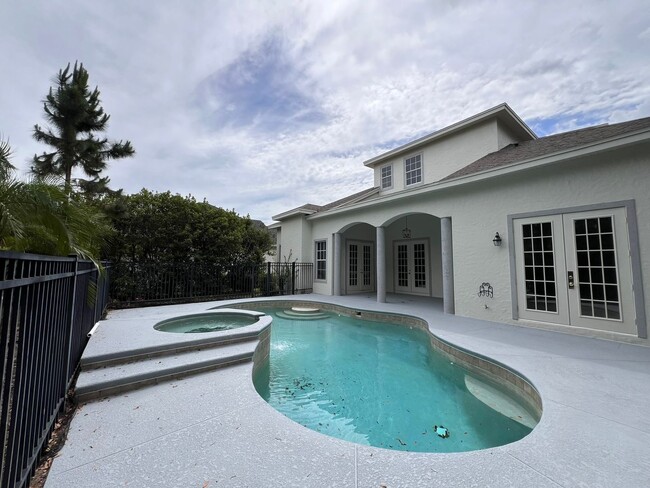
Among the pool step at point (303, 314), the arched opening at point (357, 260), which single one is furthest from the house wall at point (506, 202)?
the pool step at point (303, 314)

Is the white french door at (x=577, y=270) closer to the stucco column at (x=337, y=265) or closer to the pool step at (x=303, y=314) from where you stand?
the pool step at (x=303, y=314)

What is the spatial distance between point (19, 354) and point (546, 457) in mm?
3585

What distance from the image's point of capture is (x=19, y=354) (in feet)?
5.23

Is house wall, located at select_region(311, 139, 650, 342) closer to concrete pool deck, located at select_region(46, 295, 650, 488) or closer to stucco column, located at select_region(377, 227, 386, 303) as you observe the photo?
stucco column, located at select_region(377, 227, 386, 303)

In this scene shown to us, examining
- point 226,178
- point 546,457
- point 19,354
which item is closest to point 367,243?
point 226,178

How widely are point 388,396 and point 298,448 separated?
2.04 meters

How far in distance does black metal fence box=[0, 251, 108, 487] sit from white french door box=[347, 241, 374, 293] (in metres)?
10.5

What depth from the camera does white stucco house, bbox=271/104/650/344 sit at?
491cm

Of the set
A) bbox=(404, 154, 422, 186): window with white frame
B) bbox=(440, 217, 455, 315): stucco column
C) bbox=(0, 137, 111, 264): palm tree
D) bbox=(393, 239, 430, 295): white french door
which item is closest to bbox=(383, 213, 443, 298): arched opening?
bbox=(393, 239, 430, 295): white french door

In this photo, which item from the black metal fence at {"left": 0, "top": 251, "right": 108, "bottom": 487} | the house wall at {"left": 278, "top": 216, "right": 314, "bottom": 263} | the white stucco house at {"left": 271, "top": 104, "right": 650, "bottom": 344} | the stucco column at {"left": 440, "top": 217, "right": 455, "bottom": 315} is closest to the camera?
the black metal fence at {"left": 0, "top": 251, "right": 108, "bottom": 487}

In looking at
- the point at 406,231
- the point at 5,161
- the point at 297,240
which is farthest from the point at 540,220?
the point at 297,240

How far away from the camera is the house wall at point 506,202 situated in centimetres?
491

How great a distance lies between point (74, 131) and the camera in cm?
1059

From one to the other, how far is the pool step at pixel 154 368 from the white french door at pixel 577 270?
20.1 feet
